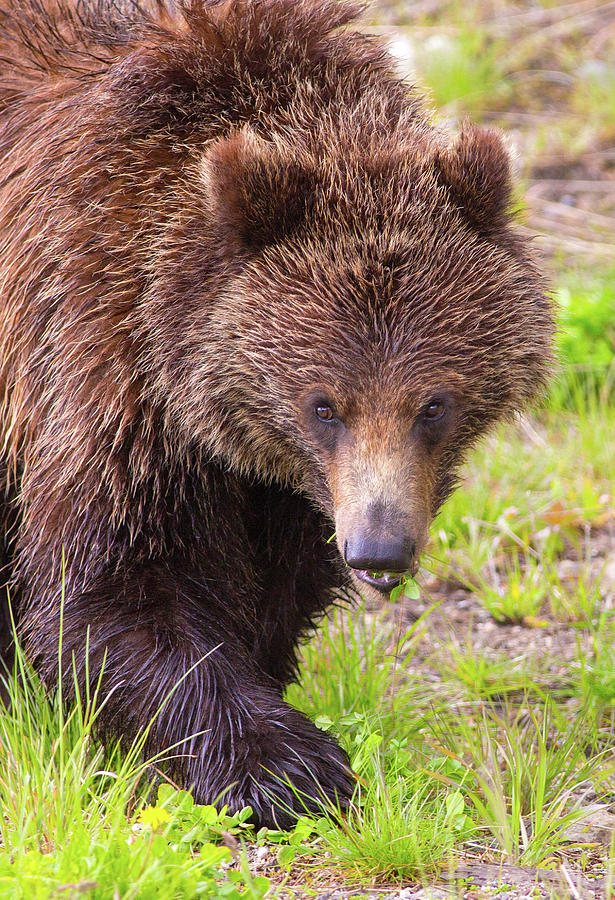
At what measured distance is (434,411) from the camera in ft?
11.8

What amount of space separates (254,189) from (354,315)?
0.48m

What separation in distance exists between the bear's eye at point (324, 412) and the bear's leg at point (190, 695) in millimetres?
711

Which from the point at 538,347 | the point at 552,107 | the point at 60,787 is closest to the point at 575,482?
the point at 538,347

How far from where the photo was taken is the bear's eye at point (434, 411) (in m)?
3.58

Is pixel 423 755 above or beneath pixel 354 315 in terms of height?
beneath

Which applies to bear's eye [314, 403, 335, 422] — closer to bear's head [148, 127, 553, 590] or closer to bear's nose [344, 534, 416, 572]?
bear's head [148, 127, 553, 590]

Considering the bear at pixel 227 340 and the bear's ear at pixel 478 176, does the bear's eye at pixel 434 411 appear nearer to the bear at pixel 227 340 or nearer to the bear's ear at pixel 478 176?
the bear at pixel 227 340

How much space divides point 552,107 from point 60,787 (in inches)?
343

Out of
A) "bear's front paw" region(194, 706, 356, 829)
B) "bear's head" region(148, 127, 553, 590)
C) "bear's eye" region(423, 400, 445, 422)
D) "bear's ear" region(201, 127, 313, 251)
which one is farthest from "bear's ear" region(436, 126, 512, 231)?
"bear's front paw" region(194, 706, 356, 829)

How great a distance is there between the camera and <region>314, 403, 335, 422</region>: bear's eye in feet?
11.7

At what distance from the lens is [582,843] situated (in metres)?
3.53

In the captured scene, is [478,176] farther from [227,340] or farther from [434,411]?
[227,340]

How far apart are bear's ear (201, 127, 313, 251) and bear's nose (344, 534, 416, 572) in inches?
39.0

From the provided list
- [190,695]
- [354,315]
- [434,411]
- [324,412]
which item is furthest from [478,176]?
[190,695]
